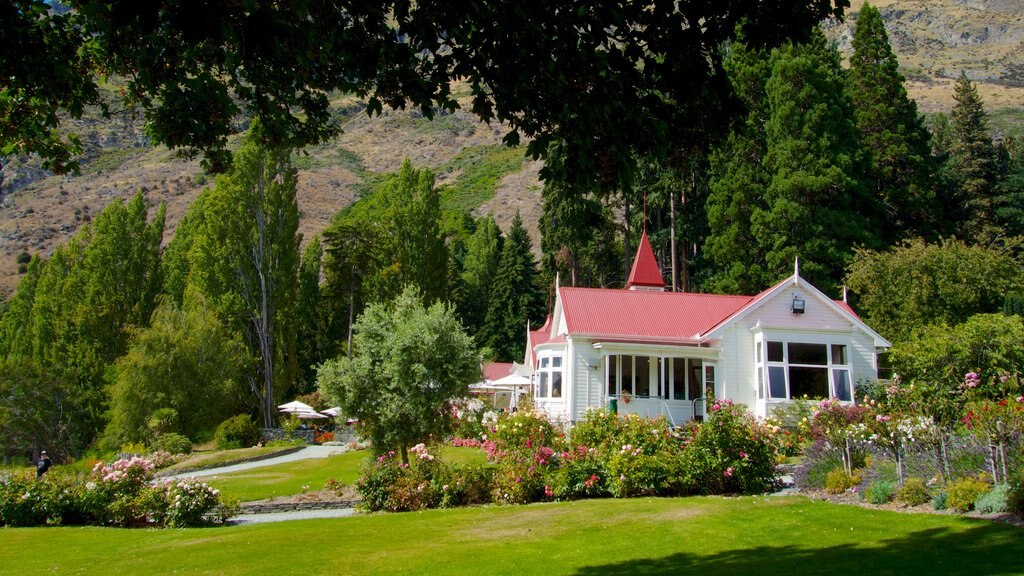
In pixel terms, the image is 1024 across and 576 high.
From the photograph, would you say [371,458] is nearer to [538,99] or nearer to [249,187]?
[538,99]

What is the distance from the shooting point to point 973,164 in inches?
1768

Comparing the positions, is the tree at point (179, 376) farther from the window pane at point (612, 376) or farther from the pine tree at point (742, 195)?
the pine tree at point (742, 195)

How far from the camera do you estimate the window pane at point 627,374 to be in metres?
26.5

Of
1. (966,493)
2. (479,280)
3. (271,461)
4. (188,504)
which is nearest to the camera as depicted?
(966,493)

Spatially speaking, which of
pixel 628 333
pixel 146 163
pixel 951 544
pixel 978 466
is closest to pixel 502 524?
pixel 951 544

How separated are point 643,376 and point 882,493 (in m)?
14.5

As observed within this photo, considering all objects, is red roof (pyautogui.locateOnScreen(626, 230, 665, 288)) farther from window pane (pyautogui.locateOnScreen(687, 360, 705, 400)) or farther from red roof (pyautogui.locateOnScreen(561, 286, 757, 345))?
window pane (pyautogui.locateOnScreen(687, 360, 705, 400))

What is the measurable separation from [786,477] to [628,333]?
9720 mm

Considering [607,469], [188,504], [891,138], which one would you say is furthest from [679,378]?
[891,138]

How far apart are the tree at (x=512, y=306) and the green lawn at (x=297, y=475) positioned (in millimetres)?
34690

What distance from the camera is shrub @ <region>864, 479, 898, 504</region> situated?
41.2ft

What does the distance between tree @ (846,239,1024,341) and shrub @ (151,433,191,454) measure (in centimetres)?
2928

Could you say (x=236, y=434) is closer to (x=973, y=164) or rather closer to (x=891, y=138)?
(x=891, y=138)

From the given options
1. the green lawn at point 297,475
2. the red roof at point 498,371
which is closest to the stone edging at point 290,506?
the green lawn at point 297,475
